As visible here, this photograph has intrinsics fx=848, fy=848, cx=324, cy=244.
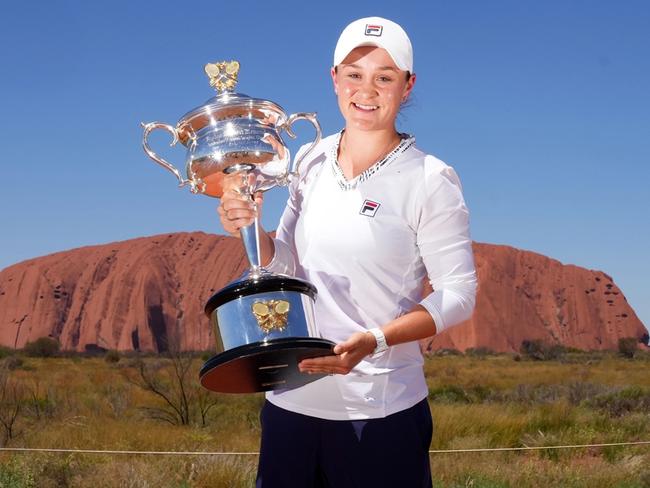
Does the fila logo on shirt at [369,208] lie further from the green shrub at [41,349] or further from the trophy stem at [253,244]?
the green shrub at [41,349]

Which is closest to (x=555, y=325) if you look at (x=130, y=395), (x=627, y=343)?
(x=627, y=343)

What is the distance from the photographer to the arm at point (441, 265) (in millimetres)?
1976

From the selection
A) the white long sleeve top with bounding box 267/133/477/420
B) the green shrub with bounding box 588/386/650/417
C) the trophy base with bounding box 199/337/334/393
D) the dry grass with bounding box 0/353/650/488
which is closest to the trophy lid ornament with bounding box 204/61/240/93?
the white long sleeve top with bounding box 267/133/477/420

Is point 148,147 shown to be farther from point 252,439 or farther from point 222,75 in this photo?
point 252,439

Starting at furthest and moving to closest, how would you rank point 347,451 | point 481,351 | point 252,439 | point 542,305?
point 542,305 < point 481,351 < point 252,439 < point 347,451

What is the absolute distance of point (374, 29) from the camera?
6.77 feet

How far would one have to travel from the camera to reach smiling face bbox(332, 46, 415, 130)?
2.10m

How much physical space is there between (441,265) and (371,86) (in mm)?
477

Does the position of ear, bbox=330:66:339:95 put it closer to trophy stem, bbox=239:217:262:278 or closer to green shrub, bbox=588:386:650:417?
trophy stem, bbox=239:217:262:278

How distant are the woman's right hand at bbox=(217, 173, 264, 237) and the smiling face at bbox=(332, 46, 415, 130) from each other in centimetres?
36

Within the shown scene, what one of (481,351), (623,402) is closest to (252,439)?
(623,402)

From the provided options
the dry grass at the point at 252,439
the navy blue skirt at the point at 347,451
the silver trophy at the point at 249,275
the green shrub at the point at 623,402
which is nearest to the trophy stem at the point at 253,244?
the silver trophy at the point at 249,275

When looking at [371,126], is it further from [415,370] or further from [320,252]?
[415,370]

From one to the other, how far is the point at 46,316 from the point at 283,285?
6368cm
